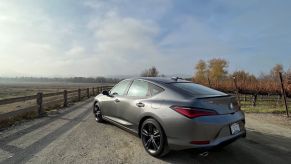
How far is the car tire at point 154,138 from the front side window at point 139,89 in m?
0.66

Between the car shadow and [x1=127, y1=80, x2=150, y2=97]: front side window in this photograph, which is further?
[x1=127, y1=80, x2=150, y2=97]: front side window

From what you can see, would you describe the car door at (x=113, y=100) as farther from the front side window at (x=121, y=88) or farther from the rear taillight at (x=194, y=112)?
the rear taillight at (x=194, y=112)

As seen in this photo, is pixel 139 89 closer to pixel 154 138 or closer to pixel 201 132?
pixel 154 138

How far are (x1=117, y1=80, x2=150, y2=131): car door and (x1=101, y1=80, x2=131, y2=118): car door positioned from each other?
9.4 inches

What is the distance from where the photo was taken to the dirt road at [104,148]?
3.70 m

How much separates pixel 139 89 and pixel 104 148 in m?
1.48

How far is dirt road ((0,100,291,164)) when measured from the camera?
370cm

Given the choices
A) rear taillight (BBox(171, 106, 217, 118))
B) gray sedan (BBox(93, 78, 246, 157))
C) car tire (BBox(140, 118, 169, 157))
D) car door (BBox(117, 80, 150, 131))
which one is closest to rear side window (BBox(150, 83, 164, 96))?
gray sedan (BBox(93, 78, 246, 157))

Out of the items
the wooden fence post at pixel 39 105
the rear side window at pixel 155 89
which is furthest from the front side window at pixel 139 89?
the wooden fence post at pixel 39 105

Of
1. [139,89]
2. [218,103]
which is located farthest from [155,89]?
[218,103]

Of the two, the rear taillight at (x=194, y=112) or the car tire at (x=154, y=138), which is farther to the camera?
the car tire at (x=154, y=138)

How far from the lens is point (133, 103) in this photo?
4.48m

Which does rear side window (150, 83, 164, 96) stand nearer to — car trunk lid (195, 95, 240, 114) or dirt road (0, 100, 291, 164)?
car trunk lid (195, 95, 240, 114)

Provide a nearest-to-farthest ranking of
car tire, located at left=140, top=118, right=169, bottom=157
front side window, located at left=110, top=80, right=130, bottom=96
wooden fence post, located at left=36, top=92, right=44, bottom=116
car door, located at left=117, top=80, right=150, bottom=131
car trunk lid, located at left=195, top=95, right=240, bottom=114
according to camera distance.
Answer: car trunk lid, located at left=195, top=95, right=240, bottom=114 → car tire, located at left=140, top=118, right=169, bottom=157 → car door, located at left=117, top=80, right=150, bottom=131 → front side window, located at left=110, top=80, right=130, bottom=96 → wooden fence post, located at left=36, top=92, right=44, bottom=116
